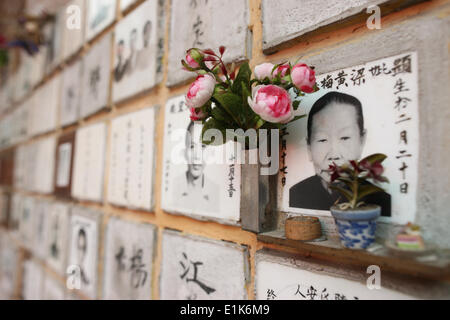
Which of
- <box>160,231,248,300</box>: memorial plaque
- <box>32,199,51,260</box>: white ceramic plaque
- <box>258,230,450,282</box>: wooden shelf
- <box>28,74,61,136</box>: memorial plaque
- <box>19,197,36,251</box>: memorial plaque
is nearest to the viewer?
<box>258,230,450,282</box>: wooden shelf

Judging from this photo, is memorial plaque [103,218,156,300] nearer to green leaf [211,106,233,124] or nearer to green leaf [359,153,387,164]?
green leaf [211,106,233,124]

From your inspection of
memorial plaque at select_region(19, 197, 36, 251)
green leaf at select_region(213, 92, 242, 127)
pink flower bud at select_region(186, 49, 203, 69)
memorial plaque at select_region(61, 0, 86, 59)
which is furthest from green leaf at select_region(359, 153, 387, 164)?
memorial plaque at select_region(19, 197, 36, 251)

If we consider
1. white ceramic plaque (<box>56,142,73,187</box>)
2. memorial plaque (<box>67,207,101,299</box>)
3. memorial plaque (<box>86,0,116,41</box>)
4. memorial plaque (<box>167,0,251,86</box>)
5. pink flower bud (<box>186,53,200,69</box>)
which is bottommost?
memorial plaque (<box>67,207,101,299</box>)

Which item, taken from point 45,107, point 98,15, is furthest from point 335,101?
point 45,107

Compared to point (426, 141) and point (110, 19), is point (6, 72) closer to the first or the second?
point (110, 19)

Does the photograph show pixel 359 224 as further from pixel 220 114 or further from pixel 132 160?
pixel 132 160

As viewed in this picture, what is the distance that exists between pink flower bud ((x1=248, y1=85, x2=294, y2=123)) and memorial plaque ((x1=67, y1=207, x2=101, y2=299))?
3.47 feet

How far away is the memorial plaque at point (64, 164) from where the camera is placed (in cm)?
165

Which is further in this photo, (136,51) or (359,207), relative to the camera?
(136,51)

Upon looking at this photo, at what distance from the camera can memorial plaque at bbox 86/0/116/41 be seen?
53.2 inches

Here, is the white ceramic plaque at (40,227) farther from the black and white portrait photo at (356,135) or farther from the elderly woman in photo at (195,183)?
the black and white portrait photo at (356,135)

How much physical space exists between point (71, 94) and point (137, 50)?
80 centimetres

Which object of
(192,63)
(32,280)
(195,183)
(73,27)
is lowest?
(32,280)

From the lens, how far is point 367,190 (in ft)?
1.53
